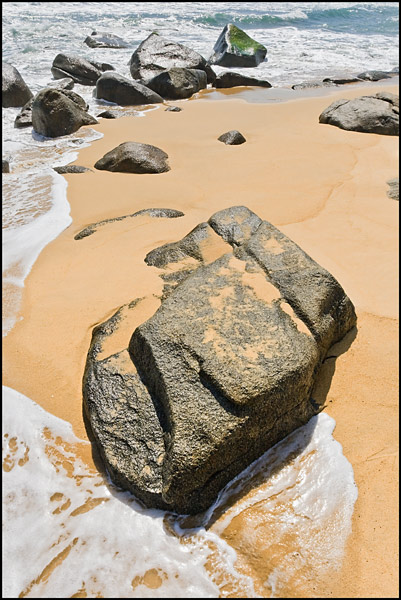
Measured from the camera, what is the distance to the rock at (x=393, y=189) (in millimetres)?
5718

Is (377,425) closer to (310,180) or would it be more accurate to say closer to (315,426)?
(315,426)

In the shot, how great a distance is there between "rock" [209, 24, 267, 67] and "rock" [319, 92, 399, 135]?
8.49 metres

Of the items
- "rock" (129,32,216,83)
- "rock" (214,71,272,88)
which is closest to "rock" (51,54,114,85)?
"rock" (129,32,216,83)

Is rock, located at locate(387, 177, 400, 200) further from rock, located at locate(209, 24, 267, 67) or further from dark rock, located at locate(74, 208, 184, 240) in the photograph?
rock, located at locate(209, 24, 267, 67)

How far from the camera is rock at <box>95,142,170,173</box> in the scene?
679cm

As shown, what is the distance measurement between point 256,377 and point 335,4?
3821 centimetres

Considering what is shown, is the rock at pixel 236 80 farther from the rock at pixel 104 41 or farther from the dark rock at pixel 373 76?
the rock at pixel 104 41

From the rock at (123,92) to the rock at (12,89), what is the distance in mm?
1976

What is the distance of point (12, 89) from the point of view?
11.3 meters

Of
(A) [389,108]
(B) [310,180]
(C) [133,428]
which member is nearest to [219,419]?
(C) [133,428]

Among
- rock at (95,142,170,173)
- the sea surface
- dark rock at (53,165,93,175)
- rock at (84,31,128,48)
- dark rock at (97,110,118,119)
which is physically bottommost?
the sea surface

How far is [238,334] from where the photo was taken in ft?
8.98

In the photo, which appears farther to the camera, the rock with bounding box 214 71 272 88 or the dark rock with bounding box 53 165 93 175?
the rock with bounding box 214 71 272 88

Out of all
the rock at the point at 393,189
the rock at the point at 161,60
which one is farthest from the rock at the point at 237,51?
the rock at the point at 393,189
